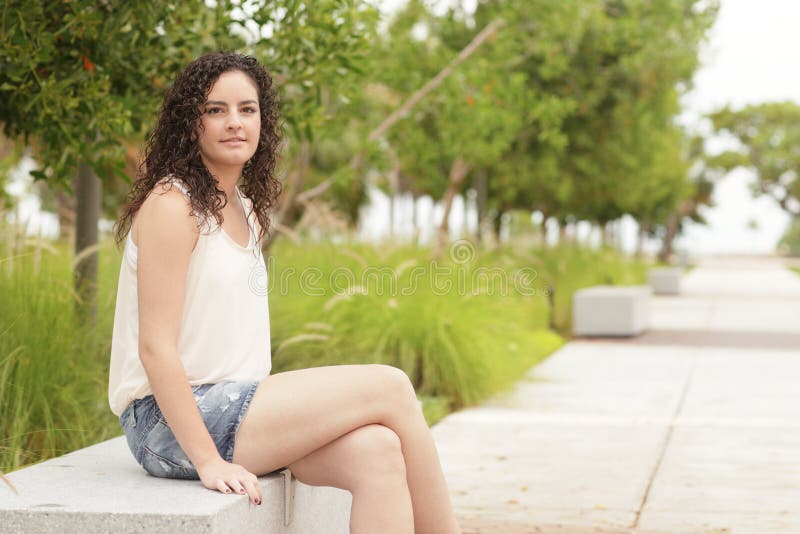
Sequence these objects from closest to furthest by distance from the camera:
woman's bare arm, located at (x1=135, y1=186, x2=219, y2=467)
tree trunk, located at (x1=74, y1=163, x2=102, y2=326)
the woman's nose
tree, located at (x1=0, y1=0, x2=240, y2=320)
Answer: woman's bare arm, located at (x1=135, y1=186, x2=219, y2=467)
the woman's nose
tree, located at (x1=0, y1=0, x2=240, y2=320)
tree trunk, located at (x1=74, y1=163, x2=102, y2=326)

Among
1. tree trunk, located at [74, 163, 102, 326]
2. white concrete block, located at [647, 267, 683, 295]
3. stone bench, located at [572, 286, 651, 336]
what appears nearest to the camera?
tree trunk, located at [74, 163, 102, 326]

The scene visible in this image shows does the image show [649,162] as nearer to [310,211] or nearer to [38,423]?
[310,211]

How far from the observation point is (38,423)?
15.6 feet

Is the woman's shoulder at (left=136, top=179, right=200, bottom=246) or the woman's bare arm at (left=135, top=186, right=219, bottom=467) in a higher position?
the woman's shoulder at (left=136, top=179, right=200, bottom=246)

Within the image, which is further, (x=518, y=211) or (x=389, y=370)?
(x=518, y=211)

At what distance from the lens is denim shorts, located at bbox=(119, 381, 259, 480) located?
10.0 ft

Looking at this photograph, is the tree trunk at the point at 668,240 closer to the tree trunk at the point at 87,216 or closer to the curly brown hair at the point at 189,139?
the tree trunk at the point at 87,216

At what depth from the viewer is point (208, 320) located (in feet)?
10.2

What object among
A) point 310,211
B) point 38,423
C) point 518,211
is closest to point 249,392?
point 38,423

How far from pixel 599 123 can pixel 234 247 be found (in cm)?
1467

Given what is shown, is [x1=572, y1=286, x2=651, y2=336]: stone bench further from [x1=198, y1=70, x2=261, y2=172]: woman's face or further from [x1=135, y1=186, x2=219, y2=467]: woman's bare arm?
[x1=135, y1=186, x2=219, y2=467]: woman's bare arm

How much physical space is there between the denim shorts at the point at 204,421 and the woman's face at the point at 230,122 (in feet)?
2.25

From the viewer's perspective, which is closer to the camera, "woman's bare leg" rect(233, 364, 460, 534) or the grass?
"woman's bare leg" rect(233, 364, 460, 534)

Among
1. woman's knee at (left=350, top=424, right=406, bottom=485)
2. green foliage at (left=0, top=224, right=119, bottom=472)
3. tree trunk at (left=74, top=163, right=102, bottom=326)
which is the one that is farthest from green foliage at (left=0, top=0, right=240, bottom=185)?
woman's knee at (left=350, top=424, right=406, bottom=485)
